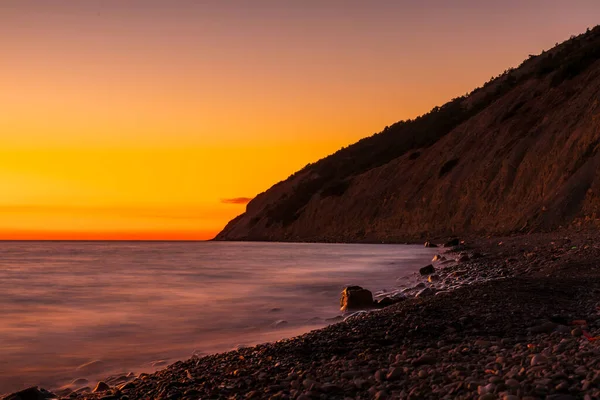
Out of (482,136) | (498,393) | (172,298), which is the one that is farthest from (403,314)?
(482,136)

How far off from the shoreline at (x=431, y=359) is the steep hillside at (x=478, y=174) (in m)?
32.4

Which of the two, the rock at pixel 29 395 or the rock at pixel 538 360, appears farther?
the rock at pixel 29 395

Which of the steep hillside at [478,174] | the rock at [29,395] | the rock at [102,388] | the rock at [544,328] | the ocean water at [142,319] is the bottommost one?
the ocean water at [142,319]

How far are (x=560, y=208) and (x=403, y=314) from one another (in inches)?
1430

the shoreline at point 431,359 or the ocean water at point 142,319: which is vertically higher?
the shoreline at point 431,359

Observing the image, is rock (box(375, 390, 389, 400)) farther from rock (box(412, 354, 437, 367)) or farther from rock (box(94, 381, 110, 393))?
rock (box(94, 381, 110, 393))

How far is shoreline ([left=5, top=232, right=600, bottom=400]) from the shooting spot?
5.09 metres

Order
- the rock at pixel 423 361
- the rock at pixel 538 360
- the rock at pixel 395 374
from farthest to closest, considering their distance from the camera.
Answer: the rock at pixel 423 361 → the rock at pixel 395 374 → the rock at pixel 538 360

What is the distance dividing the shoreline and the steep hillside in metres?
32.4

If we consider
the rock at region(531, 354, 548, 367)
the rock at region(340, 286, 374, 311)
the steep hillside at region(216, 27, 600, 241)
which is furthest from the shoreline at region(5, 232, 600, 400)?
the steep hillside at region(216, 27, 600, 241)

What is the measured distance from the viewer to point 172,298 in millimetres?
20844

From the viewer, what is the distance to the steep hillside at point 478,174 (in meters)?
45.9

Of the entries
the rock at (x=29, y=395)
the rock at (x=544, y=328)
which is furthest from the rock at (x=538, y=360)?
the rock at (x=29, y=395)

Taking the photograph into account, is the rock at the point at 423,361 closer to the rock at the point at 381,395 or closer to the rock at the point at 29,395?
the rock at the point at 381,395
